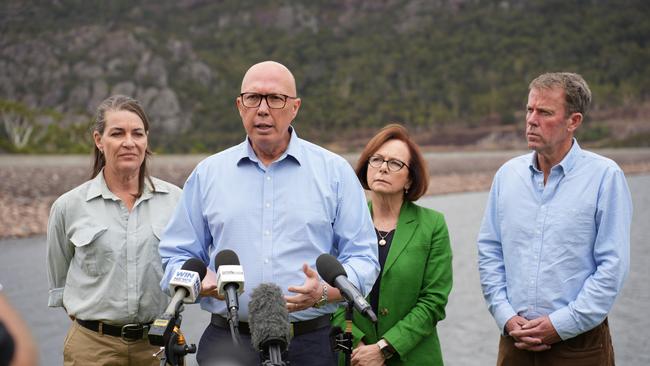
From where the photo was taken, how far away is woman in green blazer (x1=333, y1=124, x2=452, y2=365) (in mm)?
4164

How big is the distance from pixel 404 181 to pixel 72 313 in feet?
6.04

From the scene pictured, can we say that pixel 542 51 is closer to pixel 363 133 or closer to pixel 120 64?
pixel 363 133

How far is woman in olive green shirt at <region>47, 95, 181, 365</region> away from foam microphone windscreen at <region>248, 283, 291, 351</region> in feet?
5.11

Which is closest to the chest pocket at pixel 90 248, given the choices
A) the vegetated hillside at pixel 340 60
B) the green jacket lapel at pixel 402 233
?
the green jacket lapel at pixel 402 233

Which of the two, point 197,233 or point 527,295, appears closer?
point 197,233

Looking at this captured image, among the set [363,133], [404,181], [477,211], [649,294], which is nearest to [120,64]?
[363,133]

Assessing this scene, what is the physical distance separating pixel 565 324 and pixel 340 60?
4172 inches

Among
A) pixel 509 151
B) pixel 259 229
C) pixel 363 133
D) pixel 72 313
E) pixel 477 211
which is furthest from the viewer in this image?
pixel 363 133

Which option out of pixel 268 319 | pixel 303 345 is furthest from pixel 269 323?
pixel 303 345

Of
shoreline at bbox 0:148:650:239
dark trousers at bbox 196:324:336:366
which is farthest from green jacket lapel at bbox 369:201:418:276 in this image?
shoreline at bbox 0:148:650:239

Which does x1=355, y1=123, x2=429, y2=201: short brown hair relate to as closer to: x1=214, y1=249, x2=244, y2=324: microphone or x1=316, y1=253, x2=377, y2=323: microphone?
x1=316, y1=253, x2=377, y2=323: microphone

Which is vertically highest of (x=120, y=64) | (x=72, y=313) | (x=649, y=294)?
(x=120, y=64)

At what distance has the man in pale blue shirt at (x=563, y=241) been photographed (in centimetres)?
384

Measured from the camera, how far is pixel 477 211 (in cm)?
2652
